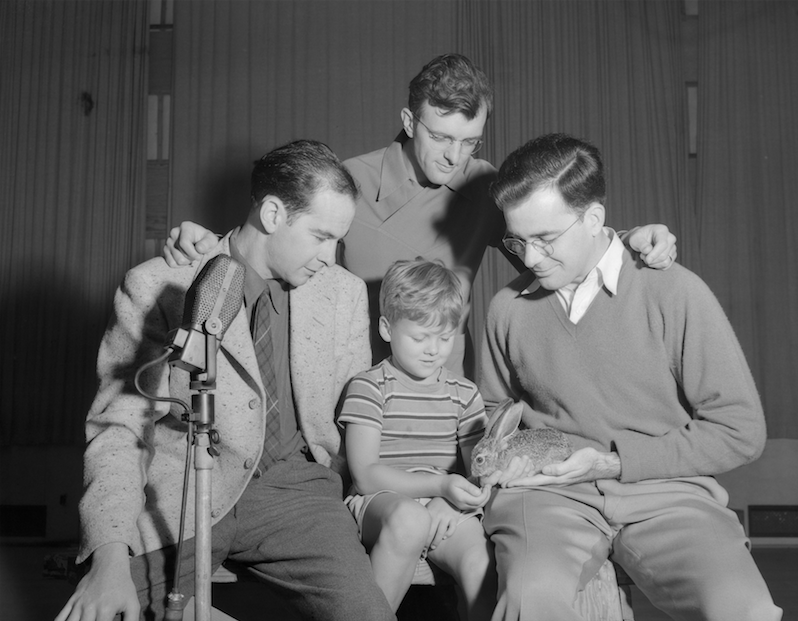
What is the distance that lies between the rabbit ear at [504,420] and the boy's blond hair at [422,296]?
1.11 ft

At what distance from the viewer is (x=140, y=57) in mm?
5570

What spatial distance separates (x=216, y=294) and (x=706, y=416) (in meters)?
1.36

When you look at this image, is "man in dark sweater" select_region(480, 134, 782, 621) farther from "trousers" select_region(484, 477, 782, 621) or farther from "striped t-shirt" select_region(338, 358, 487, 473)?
"striped t-shirt" select_region(338, 358, 487, 473)

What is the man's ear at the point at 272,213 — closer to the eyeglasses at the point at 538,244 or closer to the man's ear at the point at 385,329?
the man's ear at the point at 385,329

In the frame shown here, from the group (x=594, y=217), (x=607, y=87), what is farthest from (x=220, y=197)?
(x=594, y=217)

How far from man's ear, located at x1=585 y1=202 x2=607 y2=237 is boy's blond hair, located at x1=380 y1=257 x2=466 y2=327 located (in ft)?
1.45

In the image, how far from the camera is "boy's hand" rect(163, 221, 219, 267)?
2.23 meters

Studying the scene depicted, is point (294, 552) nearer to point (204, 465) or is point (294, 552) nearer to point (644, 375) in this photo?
point (204, 465)

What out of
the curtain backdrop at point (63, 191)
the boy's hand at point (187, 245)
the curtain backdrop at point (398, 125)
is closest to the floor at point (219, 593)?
the curtain backdrop at point (398, 125)

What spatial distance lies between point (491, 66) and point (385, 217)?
300 cm

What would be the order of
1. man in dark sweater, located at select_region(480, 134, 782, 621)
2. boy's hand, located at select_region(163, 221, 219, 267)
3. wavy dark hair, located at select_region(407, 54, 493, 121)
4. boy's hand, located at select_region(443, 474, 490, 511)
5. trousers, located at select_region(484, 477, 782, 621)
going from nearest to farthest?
1. trousers, located at select_region(484, 477, 782, 621)
2. man in dark sweater, located at select_region(480, 134, 782, 621)
3. boy's hand, located at select_region(443, 474, 490, 511)
4. boy's hand, located at select_region(163, 221, 219, 267)
5. wavy dark hair, located at select_region(407, 54, 493, 121)

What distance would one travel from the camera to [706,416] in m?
2.11

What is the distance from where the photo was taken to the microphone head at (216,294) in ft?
5.14

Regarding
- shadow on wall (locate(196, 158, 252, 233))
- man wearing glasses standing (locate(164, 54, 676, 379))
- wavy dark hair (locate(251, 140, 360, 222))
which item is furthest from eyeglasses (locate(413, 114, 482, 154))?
shadow on wall (locate(196, 158, 252, 233))
